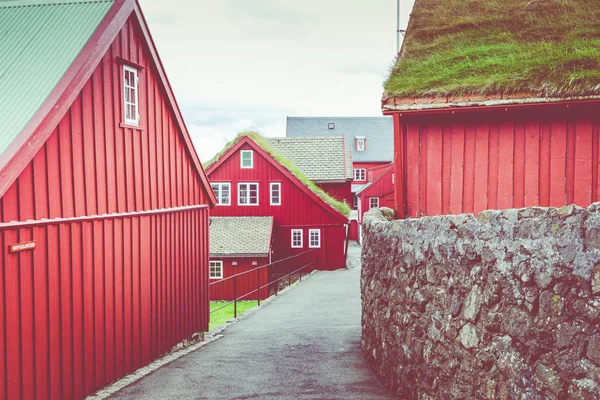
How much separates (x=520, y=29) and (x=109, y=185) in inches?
312

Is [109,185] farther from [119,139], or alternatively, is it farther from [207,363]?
[207,363]

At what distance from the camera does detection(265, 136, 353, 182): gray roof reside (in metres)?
34.6

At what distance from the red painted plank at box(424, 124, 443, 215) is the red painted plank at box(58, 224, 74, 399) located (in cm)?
572

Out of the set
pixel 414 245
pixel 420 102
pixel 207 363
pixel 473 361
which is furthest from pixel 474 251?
pixel 207 363

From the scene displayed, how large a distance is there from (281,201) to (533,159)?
21.5 metres

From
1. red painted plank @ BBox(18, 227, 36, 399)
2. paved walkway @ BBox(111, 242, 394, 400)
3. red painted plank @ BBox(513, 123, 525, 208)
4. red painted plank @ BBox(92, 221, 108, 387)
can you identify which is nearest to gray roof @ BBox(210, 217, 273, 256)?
paved walkway @ BBox(111, 242, 394, 400)

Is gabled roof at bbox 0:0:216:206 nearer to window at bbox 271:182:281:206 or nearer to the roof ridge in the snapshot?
the roof ridge

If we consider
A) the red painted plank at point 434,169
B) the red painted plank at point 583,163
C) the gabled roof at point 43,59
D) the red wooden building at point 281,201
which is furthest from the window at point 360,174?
the red painted plank at point 583,163

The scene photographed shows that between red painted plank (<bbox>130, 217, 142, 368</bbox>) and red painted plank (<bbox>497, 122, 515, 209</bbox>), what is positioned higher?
red painted plank (<bbox>497, 122, 515, 209</bbox>)

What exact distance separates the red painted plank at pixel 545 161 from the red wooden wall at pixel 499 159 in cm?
1

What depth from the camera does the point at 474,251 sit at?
5113 mm

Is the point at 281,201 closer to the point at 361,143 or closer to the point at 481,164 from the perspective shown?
the point at 481,164

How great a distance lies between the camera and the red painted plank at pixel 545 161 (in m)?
Answer: 9.04

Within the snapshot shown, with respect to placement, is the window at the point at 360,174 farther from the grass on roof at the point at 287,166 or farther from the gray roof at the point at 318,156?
the grass on roof at the point at 287,166
